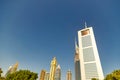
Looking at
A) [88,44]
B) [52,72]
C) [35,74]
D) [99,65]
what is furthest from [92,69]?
[35,74]

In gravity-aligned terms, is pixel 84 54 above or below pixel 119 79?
above

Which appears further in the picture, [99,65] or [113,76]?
[99,65]

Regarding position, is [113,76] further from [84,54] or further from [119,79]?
[84,54]

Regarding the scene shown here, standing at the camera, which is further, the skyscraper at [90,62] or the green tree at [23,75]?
the skyscraper at [90,62]

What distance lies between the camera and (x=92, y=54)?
596 ft

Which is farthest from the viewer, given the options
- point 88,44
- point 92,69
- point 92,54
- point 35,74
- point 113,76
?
point 88,44

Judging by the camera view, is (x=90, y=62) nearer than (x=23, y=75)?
No

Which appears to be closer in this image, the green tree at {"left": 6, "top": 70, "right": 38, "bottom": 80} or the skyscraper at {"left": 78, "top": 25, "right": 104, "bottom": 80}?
the green tree at {"left": 6, "top": 70, "right": 38, "bottom": 80}

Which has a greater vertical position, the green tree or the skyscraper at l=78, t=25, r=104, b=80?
the skyscraper at l=78, t=25, r=104, b=80

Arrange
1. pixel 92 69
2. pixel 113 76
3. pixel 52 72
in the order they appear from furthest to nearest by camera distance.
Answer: pixel 92 69 → pixel 52 72 → pixel 113 76

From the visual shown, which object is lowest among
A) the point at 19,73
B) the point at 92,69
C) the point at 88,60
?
the point at 19,73

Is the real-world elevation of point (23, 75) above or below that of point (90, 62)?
below

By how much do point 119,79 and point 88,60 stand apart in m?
154

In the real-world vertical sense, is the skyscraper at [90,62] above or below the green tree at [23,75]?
above
